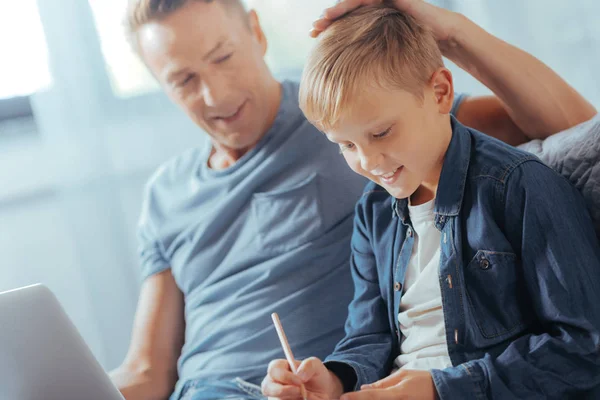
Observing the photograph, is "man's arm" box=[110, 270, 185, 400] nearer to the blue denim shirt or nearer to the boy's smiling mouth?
the blue denim shirt

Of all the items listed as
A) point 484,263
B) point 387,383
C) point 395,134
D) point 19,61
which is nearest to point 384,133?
point 395,134

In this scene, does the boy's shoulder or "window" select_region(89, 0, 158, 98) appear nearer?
the boy's shoulder

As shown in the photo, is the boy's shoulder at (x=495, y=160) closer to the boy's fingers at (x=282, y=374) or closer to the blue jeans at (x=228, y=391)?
the boy's fingers at (x=282, y=374)

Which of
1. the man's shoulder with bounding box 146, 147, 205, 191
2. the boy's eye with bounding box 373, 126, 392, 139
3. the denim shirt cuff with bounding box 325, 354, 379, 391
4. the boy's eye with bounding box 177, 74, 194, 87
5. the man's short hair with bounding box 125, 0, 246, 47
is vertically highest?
the man's short hair with bounding box 125, 0, 246, 47

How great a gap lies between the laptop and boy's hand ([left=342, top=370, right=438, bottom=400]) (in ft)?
1.12

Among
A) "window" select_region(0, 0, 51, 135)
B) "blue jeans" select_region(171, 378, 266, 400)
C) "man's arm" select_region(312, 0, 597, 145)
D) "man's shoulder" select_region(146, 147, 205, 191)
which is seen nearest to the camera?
"man's arm" select_region(312, 0, 597, 145)

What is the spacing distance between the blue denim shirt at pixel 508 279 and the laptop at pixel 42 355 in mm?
377

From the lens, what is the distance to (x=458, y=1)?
6.76 ft

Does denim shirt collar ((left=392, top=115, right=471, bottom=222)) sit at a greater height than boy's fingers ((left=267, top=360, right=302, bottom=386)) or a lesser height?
greater

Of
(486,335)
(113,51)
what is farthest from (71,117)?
(486,335)

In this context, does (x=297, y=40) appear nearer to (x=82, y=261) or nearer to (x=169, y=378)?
(x=82, y=261)

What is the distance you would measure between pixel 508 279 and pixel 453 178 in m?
0.16

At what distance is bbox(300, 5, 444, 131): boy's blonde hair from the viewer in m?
1.01


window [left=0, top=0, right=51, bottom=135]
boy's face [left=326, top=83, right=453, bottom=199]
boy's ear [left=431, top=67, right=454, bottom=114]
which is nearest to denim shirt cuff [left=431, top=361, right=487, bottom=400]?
boy's face [left=326, top=83, right=453, bottom=199]
